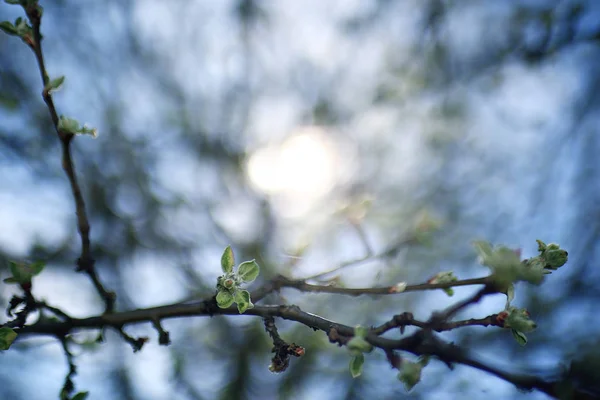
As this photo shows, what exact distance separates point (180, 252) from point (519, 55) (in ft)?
10.7

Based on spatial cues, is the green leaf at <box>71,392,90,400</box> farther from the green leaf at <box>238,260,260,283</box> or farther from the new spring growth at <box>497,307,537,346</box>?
the new spring growth at <box>497,307,537,346</box>

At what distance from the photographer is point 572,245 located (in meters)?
3.38

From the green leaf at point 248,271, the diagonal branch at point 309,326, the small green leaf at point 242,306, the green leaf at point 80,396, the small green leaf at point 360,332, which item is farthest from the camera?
the green leaf at point 80,396

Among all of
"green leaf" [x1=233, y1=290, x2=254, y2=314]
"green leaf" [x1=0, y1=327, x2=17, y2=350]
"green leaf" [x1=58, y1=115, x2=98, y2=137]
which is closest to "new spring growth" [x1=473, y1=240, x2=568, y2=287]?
"green leaf" [x1=233, y1=290, x2=254, y2=314]

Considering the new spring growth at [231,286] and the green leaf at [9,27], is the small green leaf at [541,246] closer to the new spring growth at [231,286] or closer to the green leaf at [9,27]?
the new spring growth at [231,286]

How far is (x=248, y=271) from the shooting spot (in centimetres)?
115

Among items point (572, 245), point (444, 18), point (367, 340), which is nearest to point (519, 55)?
point (444, 18)

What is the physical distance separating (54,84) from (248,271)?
2.25 feet

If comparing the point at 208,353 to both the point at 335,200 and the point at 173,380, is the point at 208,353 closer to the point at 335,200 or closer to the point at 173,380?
the point at 173,380

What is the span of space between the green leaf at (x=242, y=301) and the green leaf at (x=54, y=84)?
0.69 m

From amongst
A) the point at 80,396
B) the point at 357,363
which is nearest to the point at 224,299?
the point at 357,363

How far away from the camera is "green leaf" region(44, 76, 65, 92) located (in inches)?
44.0

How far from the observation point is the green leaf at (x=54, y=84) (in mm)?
1118

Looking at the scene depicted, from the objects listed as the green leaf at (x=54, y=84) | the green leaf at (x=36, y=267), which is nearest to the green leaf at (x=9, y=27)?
the green leaf at (x=54, y=84)
